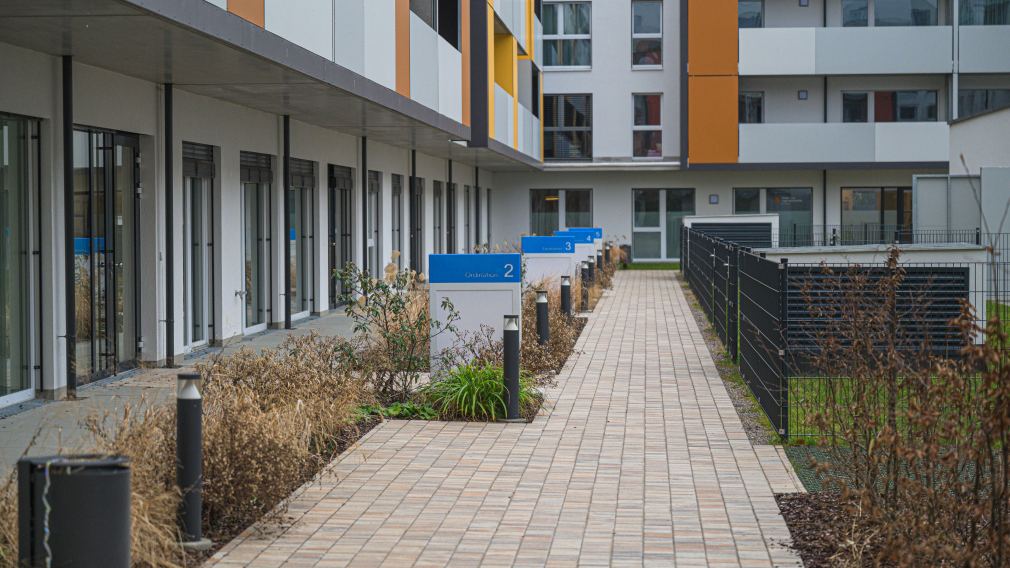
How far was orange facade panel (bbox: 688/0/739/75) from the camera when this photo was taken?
128ft

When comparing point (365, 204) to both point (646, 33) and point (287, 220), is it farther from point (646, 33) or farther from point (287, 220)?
point (646, 33)

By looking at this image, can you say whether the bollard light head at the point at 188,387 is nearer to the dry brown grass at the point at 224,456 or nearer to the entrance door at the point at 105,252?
the dry brown grass at the point at 224,456

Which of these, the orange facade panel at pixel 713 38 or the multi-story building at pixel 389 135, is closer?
the multi-story building at pixel 389 135

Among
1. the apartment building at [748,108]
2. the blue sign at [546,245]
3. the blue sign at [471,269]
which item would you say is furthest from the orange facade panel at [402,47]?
the apartment building at [748,108]

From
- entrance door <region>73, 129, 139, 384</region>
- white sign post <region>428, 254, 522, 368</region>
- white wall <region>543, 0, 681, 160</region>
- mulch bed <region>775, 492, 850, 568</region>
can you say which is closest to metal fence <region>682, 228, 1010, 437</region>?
mulch bed <region>775, 492, 850, 568</region>

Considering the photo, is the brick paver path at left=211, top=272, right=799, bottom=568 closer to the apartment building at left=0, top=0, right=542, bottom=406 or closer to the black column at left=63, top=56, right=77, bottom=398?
the black column at left=63, top=56, right=77, bottom=398

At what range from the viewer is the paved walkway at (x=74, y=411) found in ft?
27.7

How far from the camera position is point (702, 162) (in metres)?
39.3

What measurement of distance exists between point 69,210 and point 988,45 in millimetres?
33337

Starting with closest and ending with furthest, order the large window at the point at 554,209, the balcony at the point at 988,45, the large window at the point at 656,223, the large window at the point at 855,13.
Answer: the balcony at the point at 988,45 → the large window at the point at 855,13 → the large window at the point at 656,223 → the large window at the point at 554,209

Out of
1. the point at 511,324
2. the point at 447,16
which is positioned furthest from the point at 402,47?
the point at 511,324

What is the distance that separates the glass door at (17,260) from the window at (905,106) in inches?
1308

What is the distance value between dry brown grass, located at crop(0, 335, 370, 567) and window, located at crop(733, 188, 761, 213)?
33.9 m

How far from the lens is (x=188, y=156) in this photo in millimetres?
15562
